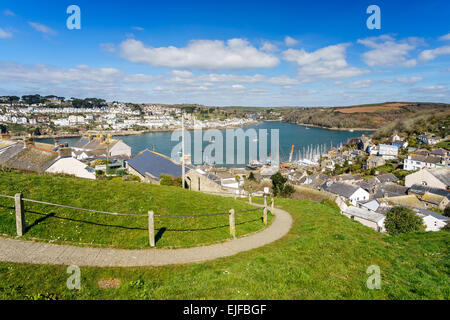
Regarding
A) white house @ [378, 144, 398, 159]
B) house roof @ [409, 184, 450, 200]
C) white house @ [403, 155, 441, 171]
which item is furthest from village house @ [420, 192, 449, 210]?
white house @ [378, 144, 398, 159]

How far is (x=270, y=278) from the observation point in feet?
20.9

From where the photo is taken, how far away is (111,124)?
634ft

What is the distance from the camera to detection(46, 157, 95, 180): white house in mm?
25344

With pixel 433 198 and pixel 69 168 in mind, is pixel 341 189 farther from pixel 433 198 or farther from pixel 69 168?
pixel 69 168

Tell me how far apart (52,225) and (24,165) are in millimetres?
22228

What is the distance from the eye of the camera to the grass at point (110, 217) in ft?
27.3

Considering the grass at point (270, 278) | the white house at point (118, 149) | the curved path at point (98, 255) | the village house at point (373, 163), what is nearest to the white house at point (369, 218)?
the grass at point (270, 278)

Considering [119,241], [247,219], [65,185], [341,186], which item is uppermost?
[65,185]

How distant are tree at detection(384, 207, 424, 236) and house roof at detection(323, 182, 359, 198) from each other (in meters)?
22.4

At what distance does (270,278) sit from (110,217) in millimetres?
6234

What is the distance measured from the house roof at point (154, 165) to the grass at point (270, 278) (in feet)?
58.3

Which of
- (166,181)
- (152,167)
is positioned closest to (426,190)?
(152,167)
